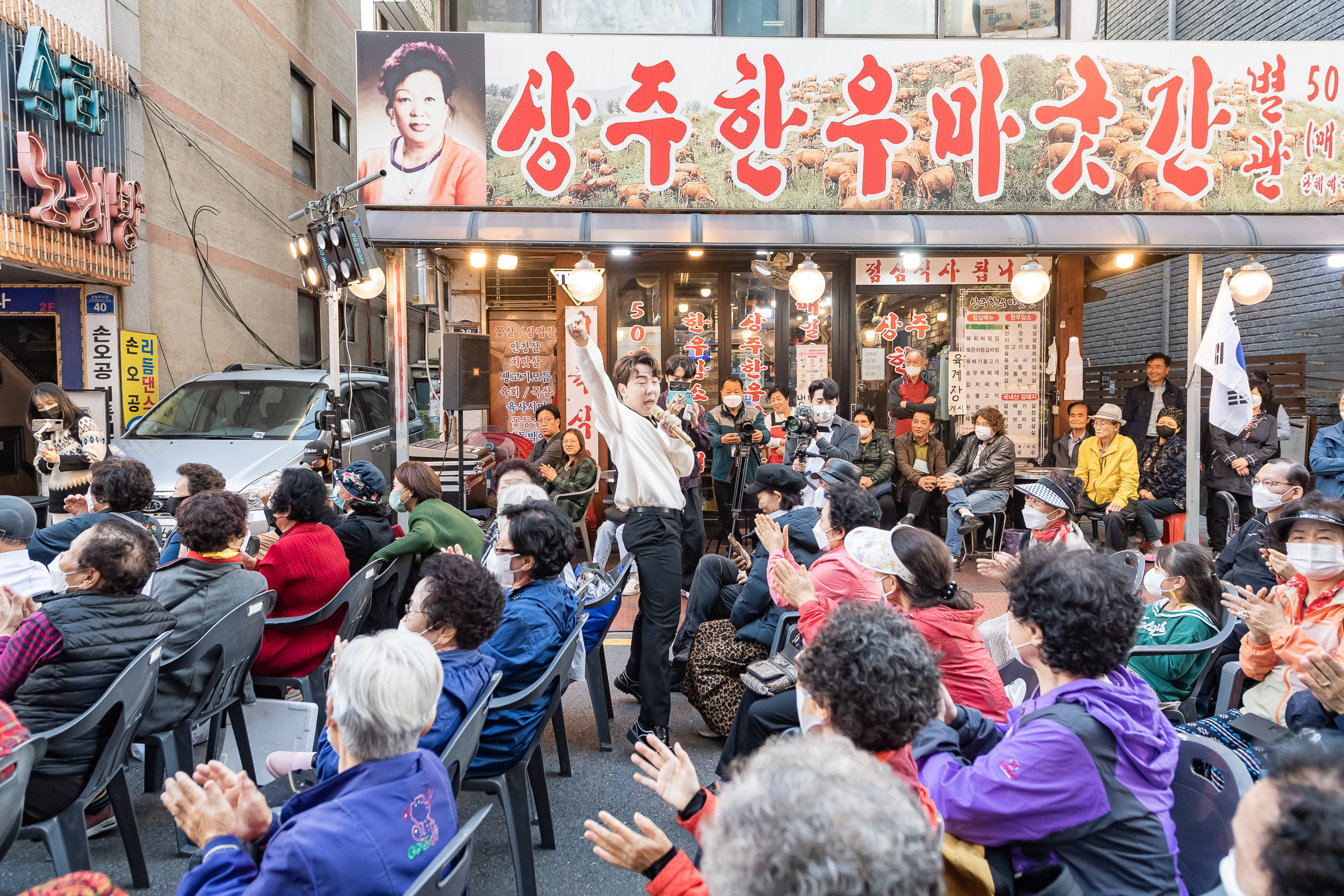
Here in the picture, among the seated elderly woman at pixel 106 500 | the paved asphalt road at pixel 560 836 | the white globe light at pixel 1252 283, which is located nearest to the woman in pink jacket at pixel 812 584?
the paved asphalt road at pixel 560 836

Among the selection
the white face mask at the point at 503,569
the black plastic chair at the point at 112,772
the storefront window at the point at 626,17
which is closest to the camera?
the black plastic chair at the point at 112,772

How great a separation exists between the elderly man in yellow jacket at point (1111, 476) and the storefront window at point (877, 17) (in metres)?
4.62

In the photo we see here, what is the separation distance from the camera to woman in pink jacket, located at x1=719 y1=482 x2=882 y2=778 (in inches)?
116

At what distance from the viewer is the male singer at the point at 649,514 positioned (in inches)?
155

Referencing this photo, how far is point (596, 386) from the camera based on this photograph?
380 cm

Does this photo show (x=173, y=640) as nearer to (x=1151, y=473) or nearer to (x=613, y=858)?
(x=613, y=858)

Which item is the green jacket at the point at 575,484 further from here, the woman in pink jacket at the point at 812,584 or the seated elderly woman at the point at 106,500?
A: the woman in pink jacket at the point at 812,584

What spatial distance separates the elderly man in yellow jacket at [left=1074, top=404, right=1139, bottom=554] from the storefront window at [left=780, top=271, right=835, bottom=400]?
115 inches

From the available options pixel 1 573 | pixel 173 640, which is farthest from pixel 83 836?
pixel 1 573

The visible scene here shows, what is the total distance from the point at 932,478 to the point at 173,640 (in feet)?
22.7

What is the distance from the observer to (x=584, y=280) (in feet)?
25.5

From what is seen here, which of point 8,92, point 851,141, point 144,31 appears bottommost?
point 851,141

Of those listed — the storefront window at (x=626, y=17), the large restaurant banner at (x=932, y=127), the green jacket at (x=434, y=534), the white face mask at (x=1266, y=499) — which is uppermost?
the storefront window at (x=626, y=17)

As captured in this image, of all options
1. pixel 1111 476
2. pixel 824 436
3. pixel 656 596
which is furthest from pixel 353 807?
pixel 1111 476
